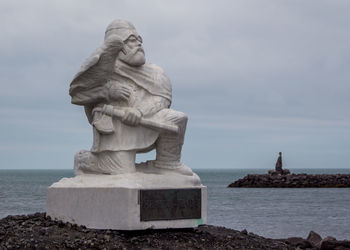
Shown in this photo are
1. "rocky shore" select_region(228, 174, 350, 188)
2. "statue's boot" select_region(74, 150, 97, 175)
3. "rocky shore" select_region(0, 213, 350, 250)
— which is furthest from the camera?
"rocky shore" select_region(228, 174, 350, 188)

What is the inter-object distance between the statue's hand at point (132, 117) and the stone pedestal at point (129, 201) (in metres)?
A: 0.69

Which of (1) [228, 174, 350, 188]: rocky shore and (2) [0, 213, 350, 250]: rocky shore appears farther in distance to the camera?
(1) [228, 174, 350, 188]: rocky shore

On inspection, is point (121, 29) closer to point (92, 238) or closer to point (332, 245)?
point (92, 238)

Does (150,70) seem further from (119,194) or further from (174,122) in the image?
(119,194)

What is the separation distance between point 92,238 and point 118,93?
6.71ft

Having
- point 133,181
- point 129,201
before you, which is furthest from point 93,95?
point 129,201

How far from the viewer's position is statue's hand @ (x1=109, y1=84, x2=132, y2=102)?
334 inches

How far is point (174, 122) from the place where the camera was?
8.41 m

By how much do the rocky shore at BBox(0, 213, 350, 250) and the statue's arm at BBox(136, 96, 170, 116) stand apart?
5.18 feet

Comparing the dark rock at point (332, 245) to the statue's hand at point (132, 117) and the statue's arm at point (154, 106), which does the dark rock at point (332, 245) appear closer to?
the statue's arm at point (154, 106)

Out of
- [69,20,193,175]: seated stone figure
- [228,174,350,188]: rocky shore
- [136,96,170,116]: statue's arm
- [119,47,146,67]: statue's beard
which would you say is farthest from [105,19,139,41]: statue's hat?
[228,174,350,188]: rocky shore

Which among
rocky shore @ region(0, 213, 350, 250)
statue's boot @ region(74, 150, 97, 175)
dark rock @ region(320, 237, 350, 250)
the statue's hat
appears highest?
the statue's hat

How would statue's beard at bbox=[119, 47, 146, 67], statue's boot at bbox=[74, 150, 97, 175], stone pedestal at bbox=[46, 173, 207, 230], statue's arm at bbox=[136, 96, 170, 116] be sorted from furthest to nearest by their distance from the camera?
statue's beard at bbox=[119, 47, 146, 67] < statue's boot at bbox=[74, 150, 97, 175] < statue's arm at bbox=[136, 96, 170, 116] < stone pedestal at bbox=[46, 173, 207, 230]

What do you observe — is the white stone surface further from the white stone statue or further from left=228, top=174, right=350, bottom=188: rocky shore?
left=228, top=174, right=350, bottom=188: rocky shore
